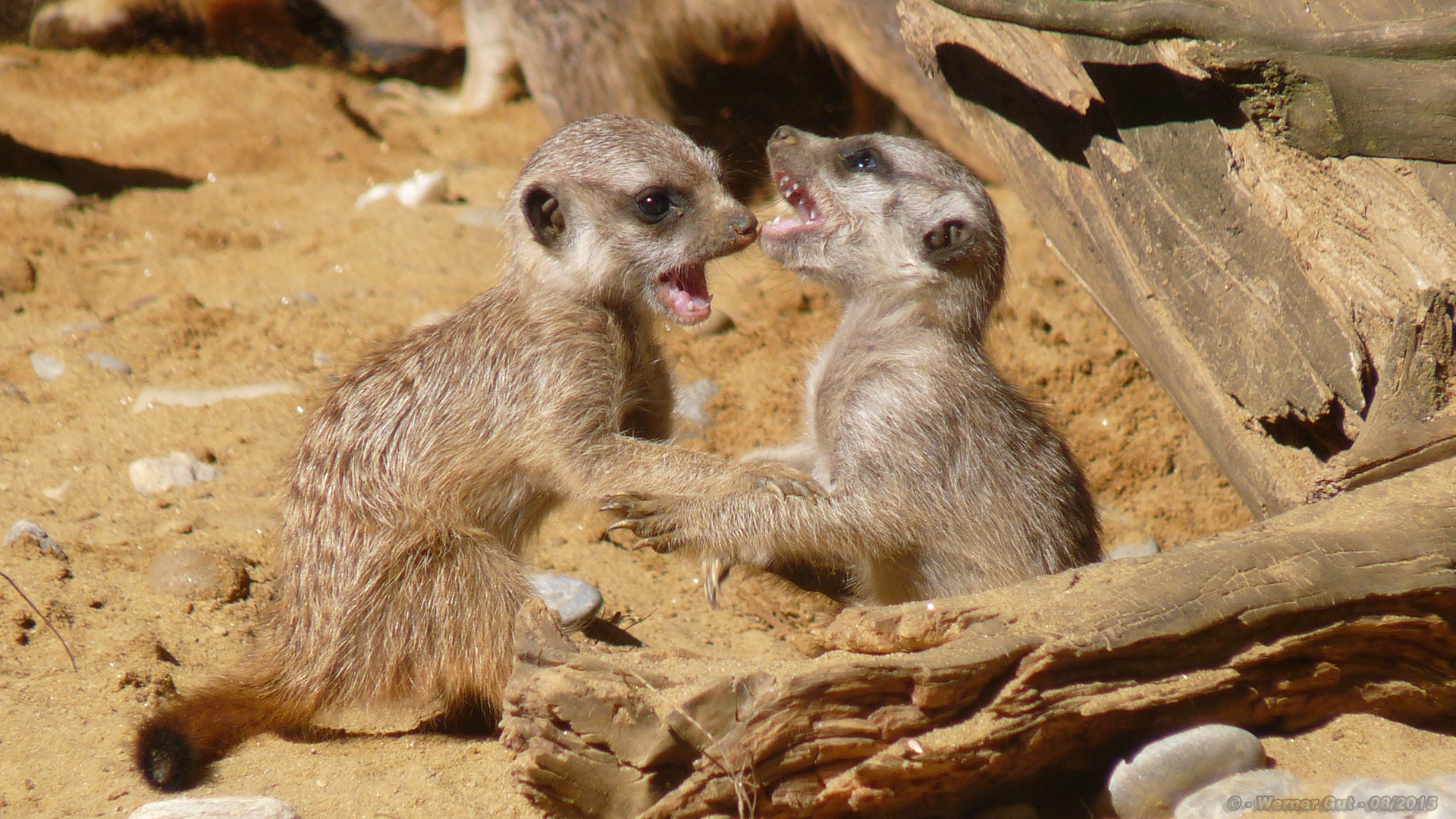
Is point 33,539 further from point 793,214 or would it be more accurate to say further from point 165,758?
point 793,214

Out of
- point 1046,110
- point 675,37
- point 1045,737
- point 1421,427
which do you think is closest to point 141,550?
point 1045,737

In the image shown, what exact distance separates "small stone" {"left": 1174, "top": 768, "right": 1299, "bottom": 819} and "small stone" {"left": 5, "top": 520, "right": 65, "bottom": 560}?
312 centimetres

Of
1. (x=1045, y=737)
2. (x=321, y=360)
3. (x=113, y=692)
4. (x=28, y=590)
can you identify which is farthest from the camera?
(x=321, y=360)

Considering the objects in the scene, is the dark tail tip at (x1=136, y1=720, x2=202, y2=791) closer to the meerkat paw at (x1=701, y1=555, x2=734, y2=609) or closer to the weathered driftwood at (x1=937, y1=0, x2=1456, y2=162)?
the meerkat paw at (x1=701, y1=555, x2=734, y2=609)

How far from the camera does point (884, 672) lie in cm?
206

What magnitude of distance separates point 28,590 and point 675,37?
447 cm

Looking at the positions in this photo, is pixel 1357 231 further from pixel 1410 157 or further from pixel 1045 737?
pixel 1045 737

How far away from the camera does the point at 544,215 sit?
135 inches

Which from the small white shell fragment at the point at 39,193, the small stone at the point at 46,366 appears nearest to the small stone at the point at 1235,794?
the small stone at the point at 46,366

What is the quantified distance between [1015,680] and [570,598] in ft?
5.37

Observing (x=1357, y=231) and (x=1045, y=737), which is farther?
(x=1357, y=231)

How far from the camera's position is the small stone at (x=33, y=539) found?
129 inches

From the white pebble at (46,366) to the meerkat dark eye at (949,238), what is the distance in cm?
341

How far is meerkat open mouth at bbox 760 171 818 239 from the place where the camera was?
3.60 meters
